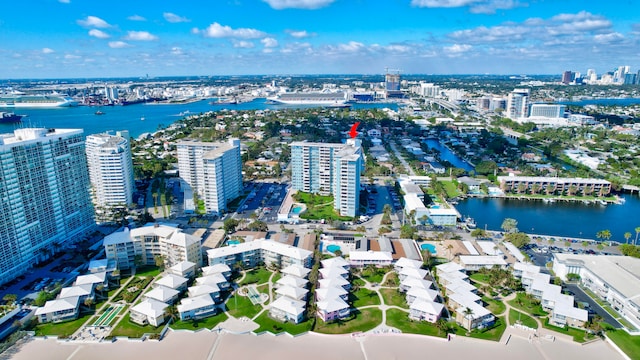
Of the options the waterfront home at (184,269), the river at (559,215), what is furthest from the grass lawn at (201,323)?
the river at (559,215)

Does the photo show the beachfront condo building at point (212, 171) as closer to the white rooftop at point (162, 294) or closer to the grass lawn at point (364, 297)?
the white rooftop at point (162, 294)

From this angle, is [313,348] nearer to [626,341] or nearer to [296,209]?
[626,341]

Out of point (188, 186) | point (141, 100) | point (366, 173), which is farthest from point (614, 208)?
point (141, 100)

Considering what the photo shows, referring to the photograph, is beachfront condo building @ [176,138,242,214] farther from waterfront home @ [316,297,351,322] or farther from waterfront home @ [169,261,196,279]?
waterfront home @ [316,297,351,322]

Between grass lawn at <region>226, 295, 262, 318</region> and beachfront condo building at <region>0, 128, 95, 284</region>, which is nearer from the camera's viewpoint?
grass lawn at <region>226, 295, 262, 318</region>

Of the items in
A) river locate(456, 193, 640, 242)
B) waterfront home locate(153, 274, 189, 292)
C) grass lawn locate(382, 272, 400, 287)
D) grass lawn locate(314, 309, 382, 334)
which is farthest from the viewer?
river locate(456, 193, 640, 242)

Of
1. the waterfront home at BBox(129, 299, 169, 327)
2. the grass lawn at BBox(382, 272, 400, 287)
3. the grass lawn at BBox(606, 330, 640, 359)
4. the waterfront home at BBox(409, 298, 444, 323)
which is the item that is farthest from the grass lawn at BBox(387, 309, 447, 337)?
the waterfront home at BBox(129, 299, 169, 327)

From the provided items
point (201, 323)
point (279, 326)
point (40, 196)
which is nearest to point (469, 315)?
point (279, 326)

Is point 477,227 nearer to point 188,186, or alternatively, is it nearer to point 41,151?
point 188,186
